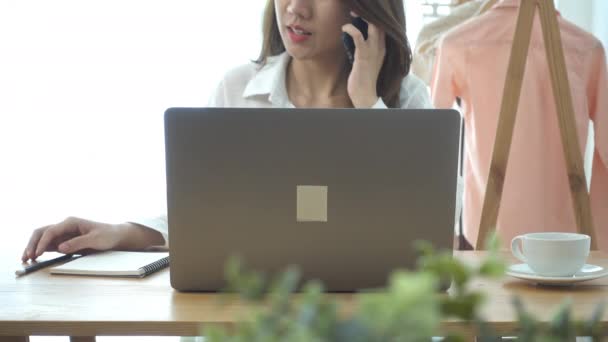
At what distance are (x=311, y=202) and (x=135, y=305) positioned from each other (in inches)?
10.9

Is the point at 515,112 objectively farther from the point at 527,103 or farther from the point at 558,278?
the point at 558,278

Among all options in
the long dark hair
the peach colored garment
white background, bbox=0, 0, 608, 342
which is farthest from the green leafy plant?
white background, bbox=0, 0, 608, 342

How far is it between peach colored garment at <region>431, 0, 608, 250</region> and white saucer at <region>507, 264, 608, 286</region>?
3.15ft

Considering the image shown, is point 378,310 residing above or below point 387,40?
below

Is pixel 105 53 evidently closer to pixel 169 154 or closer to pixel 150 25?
pixel 150 25

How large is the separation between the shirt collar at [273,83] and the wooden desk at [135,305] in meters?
0.77

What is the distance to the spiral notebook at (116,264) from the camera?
1.23 m

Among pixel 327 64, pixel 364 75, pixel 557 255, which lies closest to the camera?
pixel 557 255

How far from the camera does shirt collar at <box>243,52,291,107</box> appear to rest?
193 centimetres

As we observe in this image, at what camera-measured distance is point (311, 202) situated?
1047 mm

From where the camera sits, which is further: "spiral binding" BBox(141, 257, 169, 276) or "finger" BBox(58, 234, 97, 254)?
"finger" BBox(58, 234, 97, 254)

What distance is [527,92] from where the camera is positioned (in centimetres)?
217

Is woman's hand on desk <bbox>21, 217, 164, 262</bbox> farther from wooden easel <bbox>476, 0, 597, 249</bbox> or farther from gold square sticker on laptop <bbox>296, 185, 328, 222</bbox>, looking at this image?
wooden easel <bbox>476, 0, 597, 249</bbox>

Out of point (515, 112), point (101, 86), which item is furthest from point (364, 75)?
point (101, 86)
